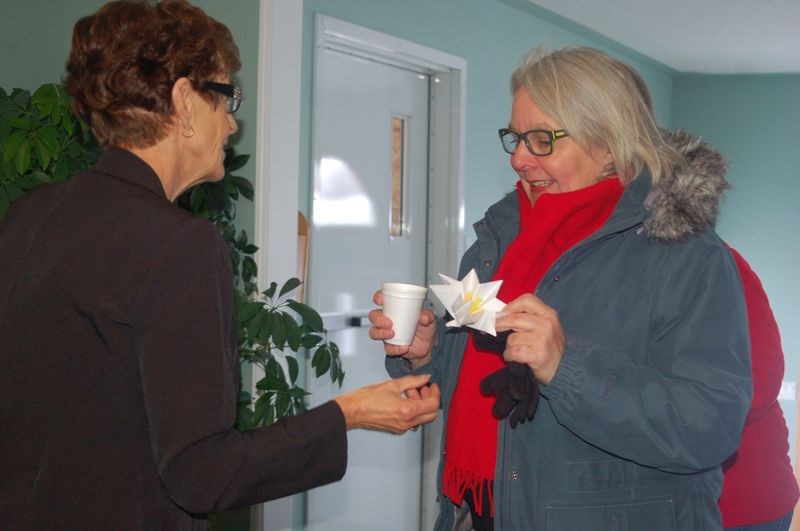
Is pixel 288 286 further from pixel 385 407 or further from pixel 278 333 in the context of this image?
pixel 385 407

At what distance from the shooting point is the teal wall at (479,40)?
12.0 ft

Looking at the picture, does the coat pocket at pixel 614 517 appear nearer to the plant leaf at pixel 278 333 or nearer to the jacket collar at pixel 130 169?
the jacket collar at pixel 130 169

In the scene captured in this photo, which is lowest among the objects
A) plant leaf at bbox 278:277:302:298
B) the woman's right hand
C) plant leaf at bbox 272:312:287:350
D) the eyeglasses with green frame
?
plant leaf at bbox 272:312:287:350

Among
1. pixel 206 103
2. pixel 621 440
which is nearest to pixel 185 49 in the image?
pixel 206 103

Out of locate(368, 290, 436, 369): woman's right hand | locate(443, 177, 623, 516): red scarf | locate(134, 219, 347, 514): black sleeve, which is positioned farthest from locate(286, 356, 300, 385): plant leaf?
locate(134, 219, 347, 514): black sleeve

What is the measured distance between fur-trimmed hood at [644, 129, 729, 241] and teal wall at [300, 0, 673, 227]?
225cm

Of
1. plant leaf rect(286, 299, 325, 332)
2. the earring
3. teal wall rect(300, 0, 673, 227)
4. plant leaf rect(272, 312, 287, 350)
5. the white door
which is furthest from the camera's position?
teal wall rect(300, 0, 673, 227)

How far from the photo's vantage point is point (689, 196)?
132 cm

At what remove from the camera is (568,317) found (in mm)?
1361

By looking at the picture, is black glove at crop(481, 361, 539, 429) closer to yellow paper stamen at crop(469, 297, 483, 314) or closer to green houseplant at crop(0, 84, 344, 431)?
yellow paper stamen at crop(469, 297, 483, 314)

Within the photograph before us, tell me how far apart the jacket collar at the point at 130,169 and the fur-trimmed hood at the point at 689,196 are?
0.78 m

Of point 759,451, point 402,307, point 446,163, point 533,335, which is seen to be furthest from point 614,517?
point 446,163

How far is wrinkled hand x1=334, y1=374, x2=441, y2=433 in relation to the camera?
3.87 feet

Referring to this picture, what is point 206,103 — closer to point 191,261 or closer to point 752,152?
point 191,261
